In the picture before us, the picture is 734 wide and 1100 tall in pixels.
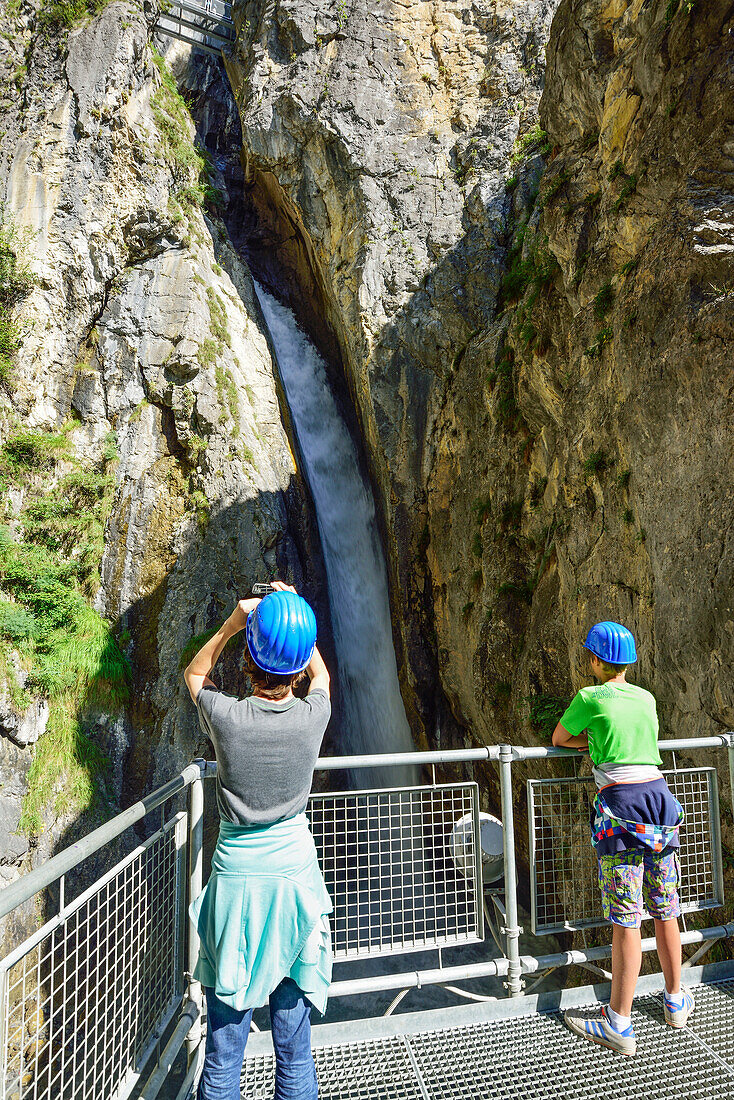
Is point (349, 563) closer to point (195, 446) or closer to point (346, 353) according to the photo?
point (195, 446)

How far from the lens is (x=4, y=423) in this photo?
11.9m

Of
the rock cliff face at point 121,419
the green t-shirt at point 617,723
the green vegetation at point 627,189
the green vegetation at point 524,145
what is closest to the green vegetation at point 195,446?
the rock cliff face at point 121,419

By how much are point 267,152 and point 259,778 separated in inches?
667

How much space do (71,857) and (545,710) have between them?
6.91 meters

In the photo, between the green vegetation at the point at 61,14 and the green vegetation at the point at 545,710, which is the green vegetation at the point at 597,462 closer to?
the green vegetation at the point at 545,710

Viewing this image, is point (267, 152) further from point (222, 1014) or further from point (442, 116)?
point (222, 1014)

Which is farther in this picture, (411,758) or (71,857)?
(411,758)

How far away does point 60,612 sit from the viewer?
11.3m

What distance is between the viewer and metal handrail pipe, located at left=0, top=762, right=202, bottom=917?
1.77 meters

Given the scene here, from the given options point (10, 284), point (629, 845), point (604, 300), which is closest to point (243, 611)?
point (629, 845)

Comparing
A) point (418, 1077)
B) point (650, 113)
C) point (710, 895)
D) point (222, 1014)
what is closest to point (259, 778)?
point (222, 1014)

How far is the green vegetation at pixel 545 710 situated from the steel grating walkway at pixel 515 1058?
4.47 meters

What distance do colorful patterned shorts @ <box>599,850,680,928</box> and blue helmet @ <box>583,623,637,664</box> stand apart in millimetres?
937

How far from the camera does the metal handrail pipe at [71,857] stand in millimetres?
1769
